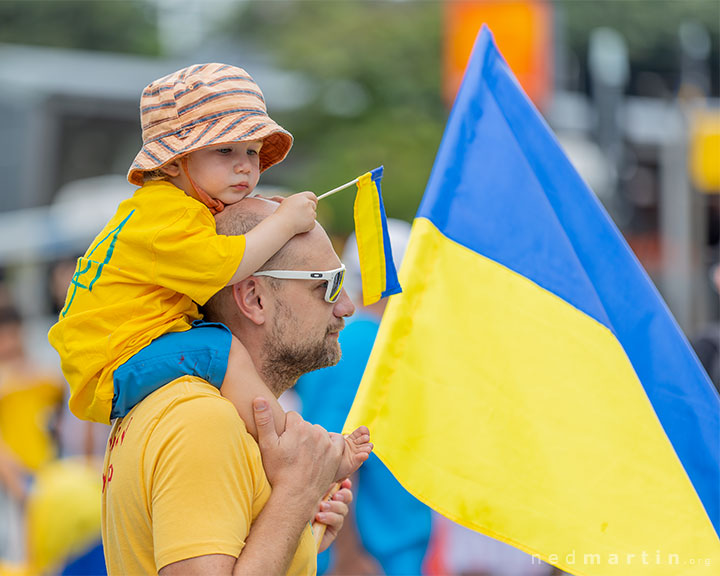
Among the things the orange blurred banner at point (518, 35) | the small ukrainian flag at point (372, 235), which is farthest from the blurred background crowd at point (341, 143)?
the small ukrainian flag at point (372, 235)

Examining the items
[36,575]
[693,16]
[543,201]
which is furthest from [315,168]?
[693,16]

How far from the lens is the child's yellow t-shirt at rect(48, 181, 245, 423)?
212 cm

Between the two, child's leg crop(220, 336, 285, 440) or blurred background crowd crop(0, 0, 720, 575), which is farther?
blurred background crowd crop(0, 0, 720, 575)

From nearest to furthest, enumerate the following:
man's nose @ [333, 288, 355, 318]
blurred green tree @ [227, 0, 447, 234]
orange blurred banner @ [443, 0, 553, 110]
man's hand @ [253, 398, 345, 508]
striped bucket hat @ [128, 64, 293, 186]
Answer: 1. man's hand @ [253, 398, 345, 508]
2. striped bucket hat @ [128, 64, 293, 186]
3. man's nose @ [333, 288, 355, 318]
4. orange blurred banner @ [443, 0, 553, 110]
5. blurred green tree @ [227, 0, 447, 234]

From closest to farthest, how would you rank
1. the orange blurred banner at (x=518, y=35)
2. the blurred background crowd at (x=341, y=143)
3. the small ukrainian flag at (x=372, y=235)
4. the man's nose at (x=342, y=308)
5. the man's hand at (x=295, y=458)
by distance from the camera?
the man's hand at (x=295, y=458) → the man's nose at (x=342, y=308) → the small ukrainian flag at (x=372, y=235) → the blurred background crowd at (x=341, y=143) → the orange blurred banner at (x=518, y=35)

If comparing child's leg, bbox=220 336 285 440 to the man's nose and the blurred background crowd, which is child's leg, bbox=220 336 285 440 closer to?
the man's nose

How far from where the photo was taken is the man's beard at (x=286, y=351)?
2.28 m

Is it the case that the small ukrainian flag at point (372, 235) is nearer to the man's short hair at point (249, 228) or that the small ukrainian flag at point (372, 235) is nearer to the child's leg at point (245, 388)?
the man's short hair at point (249, 228)

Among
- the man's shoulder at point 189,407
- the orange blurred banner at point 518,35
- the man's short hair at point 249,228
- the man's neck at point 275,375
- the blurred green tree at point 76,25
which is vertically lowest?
the blurred green tree at point 76,25

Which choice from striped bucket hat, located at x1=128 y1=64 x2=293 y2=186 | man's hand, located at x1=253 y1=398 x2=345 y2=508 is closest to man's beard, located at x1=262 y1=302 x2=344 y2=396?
man's hand, located at x1=253 y1=398 x2=345 y2=508

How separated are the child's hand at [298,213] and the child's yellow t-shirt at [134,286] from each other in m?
0.13

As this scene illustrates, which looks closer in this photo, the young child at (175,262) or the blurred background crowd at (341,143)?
the young child at (175,262)

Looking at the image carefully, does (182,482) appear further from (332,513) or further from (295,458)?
(332,513)

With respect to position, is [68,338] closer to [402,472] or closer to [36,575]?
[402,472]
